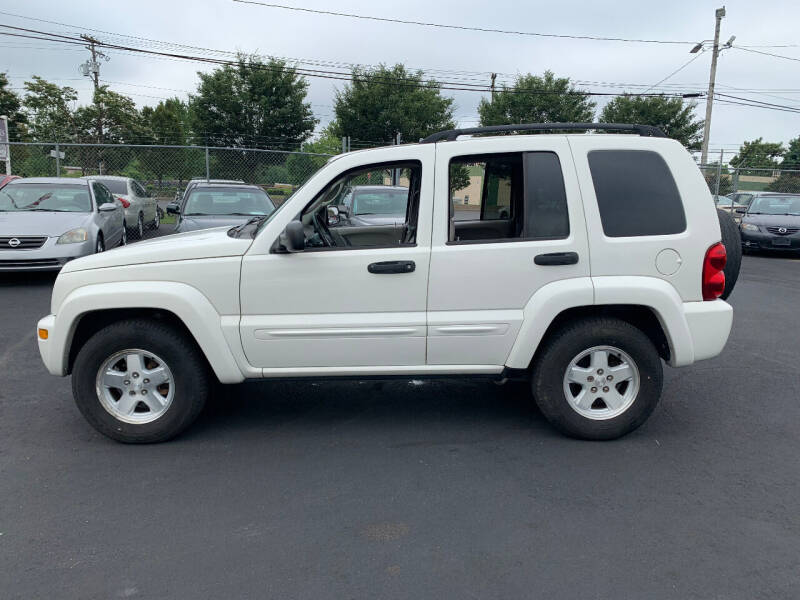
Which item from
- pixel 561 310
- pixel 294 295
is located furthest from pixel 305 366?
pixel 561 310

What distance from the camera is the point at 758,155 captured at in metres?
72.2

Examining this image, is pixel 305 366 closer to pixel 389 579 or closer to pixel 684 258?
pixel 389 579

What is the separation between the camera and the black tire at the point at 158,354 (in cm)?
414

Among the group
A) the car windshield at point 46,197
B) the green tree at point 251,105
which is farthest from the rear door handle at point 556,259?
the green tree at point 251,105

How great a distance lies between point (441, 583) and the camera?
2812 mm

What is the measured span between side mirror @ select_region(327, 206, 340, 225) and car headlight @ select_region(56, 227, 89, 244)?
6221mm

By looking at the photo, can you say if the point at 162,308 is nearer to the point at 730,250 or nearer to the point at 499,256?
the point at 499,256

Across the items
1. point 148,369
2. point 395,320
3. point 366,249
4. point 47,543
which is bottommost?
point 47,543

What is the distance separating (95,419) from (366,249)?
6.68ft

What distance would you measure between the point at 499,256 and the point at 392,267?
667mm

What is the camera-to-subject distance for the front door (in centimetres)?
410

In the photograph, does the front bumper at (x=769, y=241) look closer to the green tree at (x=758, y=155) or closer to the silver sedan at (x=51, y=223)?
the silver sedan at (x=51, y=223)

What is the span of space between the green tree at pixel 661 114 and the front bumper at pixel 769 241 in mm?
25441

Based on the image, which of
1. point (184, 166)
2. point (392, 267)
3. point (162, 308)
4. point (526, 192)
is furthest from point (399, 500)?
point (184, 166)
